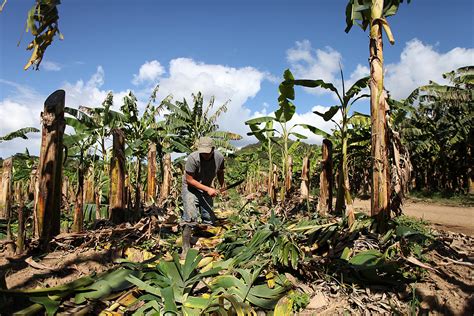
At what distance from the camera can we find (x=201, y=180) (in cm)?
479

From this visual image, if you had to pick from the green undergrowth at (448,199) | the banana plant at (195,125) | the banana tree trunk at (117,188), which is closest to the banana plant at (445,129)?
the green undergrowth at (448,199)

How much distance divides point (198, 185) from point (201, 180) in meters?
0.37

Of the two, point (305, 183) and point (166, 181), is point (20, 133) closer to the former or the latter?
point (166, 181)

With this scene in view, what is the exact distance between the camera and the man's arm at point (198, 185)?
432 cm

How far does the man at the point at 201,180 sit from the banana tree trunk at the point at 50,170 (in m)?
1.54

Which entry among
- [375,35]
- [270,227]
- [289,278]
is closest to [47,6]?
[270,227]

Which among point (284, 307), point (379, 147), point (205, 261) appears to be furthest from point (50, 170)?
point (379, 147)

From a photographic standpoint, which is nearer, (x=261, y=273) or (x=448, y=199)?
(x=261, y=273)

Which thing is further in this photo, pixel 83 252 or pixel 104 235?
pixel 104 235

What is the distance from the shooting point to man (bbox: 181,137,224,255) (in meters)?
4.41

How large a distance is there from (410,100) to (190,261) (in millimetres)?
15668

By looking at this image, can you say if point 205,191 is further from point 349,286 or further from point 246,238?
point 349,286

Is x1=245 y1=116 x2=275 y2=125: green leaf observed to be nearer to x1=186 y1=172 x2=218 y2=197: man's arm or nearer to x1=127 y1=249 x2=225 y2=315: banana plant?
x1=186 y1=172 x2=218 y2=197: man's arm

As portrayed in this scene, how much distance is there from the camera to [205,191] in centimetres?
459
